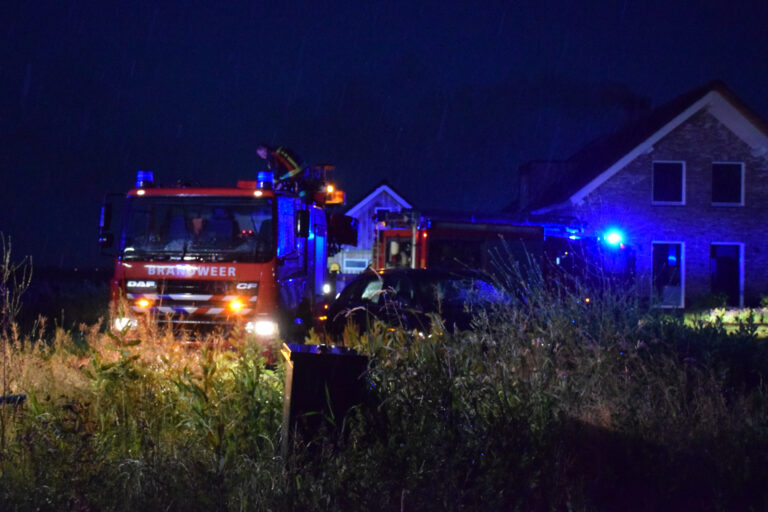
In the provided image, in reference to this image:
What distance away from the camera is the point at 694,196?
23.2 m

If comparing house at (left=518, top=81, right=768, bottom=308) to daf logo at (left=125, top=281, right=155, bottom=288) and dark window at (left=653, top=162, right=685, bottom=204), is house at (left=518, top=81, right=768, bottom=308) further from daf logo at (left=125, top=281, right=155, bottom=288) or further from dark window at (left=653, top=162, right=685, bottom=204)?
daf logo at (left=125, top=281, right=155, bottom=288)

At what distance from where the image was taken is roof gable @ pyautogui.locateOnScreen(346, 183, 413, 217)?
121ft

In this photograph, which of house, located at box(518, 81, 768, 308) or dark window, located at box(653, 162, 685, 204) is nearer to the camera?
house, located at box(518, 81, 768, 308)

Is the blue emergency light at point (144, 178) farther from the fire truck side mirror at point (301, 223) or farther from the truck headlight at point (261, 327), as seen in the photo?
the truck headlight at point (261, 327)

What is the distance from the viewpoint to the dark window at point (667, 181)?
76.9ft

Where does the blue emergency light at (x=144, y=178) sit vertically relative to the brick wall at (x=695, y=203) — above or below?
below

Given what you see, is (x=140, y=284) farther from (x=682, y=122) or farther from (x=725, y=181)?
(x=725, y=181)

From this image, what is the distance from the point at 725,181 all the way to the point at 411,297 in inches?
730

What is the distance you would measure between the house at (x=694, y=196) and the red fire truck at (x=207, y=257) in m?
16.0

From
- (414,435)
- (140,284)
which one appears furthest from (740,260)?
(414,435)

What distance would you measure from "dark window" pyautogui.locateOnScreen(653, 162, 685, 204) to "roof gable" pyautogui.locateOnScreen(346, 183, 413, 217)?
15.8m

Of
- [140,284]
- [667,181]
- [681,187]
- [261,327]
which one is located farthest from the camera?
[667,181]

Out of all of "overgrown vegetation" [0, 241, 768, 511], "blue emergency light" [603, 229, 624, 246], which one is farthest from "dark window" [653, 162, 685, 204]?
"overgrown vegetation" [0, 241, 768, 511]

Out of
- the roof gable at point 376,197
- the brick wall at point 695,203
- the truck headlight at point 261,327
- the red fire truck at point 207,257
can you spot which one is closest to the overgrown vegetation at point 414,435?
the truck headlight at point 261,327
